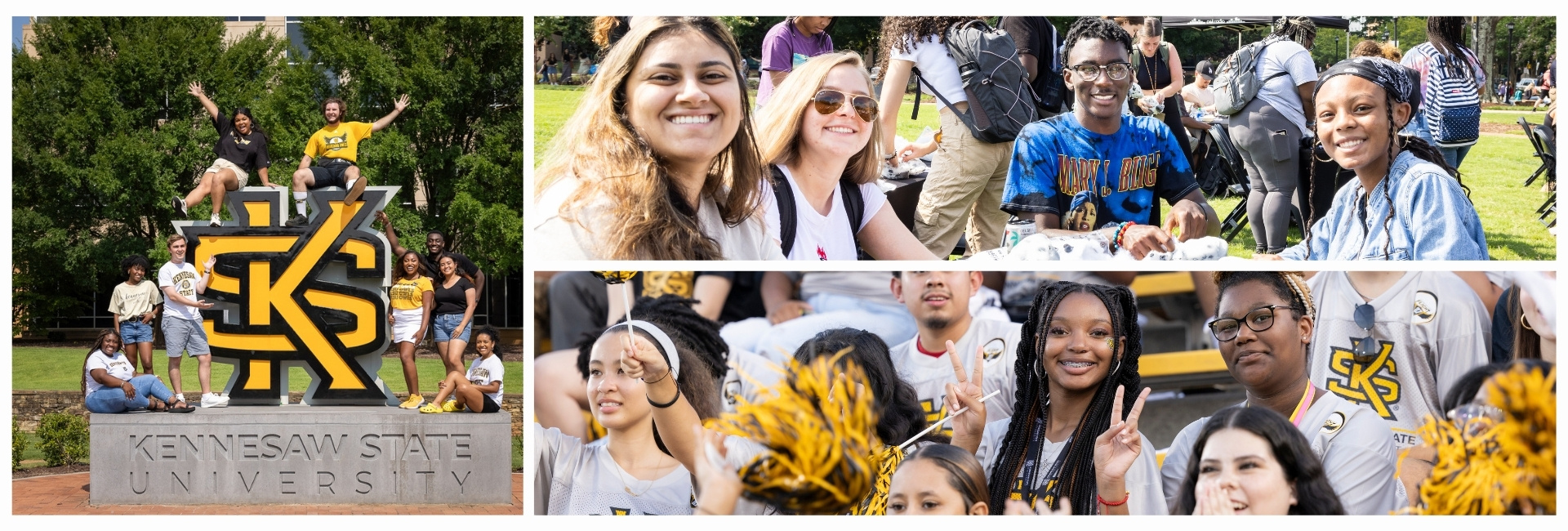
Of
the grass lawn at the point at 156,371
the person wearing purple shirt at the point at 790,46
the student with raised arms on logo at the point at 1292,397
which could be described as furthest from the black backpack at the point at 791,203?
the grass lawn at the point at 156,371

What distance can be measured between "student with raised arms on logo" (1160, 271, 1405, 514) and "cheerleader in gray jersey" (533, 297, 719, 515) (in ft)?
6.55

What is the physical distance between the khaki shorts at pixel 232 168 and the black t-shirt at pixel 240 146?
1.4 inches

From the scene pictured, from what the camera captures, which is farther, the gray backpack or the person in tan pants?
the gray backpack

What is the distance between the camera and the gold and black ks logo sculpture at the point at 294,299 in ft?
25.7

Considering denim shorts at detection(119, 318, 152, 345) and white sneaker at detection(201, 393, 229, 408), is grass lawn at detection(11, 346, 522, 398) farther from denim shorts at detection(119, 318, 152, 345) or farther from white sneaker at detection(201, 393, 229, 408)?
white sneaker at detection(201, 393, 229, 408)

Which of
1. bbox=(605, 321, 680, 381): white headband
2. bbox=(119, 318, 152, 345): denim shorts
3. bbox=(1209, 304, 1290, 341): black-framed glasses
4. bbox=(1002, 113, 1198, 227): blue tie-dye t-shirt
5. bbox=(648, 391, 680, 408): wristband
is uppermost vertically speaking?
bbox=(1002, 113, 1198, 227): blue tie-dye t-shirt

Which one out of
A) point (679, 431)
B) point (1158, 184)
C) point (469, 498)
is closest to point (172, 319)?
point (469, 498)

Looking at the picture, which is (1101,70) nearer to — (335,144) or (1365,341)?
(1365,341)

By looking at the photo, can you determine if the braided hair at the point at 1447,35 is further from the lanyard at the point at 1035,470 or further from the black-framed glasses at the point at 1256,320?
the lanyard at the point at 1035,470

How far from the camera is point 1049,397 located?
5.44 m

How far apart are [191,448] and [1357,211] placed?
619 cm

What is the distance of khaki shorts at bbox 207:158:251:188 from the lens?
27.0ft

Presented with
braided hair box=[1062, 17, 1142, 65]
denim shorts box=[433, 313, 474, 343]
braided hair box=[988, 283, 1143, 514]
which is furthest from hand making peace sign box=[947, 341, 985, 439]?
denim shorts box=[433, 313, 474, 343]
